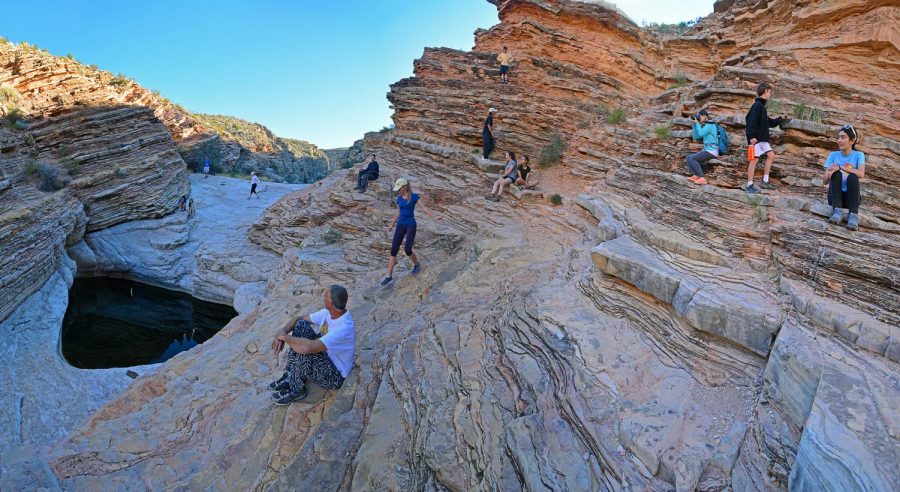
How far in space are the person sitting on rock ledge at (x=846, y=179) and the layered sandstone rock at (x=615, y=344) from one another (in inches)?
9.1

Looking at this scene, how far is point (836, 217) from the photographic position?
4996 mm

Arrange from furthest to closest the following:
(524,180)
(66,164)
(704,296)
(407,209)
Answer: (66,164), (524,180), (407,209), (704,296)

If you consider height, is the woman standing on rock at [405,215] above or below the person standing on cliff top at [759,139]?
below

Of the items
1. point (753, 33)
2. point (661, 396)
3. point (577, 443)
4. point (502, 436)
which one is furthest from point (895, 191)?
point (753, 33)

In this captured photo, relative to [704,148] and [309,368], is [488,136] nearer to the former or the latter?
[704,148]

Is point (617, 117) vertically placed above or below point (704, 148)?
above

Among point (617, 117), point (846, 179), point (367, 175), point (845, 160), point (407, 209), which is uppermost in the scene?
point (617, 117)

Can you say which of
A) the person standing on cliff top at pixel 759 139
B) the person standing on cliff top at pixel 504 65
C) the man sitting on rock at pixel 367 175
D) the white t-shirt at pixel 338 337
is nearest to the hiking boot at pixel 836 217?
the person standing on cliff top at pixel 759 139

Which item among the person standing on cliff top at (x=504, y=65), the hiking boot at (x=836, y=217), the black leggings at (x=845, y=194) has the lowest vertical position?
the hiking boot at (x=836, y=217)

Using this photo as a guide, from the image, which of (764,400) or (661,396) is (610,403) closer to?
(661,396)

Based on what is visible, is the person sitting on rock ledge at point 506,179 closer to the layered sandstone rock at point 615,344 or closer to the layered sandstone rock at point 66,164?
the layered sandstone rock at point 615,344

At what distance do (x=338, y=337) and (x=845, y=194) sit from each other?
6.03m

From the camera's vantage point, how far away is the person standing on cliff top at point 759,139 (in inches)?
253

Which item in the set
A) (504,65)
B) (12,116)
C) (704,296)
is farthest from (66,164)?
(704,296)
